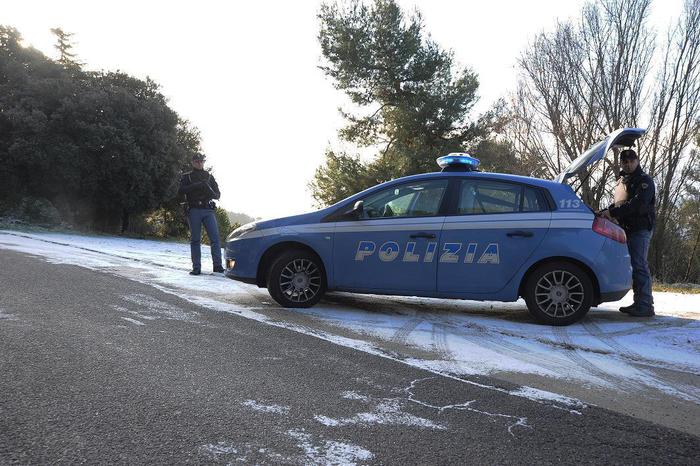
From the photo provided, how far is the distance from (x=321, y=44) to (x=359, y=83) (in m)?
2.76

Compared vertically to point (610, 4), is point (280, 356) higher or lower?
lower

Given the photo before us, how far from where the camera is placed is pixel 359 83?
26.8m

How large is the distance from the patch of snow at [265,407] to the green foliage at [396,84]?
74.1 feet

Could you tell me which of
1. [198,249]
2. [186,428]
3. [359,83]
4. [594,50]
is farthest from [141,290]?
[359,83]

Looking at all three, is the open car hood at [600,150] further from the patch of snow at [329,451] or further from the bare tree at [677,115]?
the bare tree at [677,115]

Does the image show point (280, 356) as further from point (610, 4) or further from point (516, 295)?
point (610, 4)

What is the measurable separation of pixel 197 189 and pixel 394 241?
434 centimetres

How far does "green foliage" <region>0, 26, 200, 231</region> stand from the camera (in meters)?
22.6

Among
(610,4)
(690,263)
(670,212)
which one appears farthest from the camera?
(690,263)

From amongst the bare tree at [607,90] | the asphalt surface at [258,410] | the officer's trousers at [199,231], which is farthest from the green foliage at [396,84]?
the asphalt surface at [258,410]

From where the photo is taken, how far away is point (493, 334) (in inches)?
202

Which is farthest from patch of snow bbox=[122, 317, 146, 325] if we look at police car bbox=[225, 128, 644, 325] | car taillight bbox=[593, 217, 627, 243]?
car taillight bbox=[593, 217, 627, 243]

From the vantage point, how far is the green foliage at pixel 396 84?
84.4 ft

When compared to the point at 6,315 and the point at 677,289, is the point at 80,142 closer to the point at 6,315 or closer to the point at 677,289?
the point at 6,315
